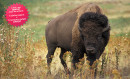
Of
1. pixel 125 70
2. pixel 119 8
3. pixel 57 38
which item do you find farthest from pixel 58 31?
pixel 119 8

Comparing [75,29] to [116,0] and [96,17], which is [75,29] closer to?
[96,17]

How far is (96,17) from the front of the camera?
5789 millimetres

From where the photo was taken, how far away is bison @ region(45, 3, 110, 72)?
5.64 metres

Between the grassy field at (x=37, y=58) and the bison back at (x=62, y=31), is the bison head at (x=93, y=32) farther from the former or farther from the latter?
the bison back at (x=62, y=31)

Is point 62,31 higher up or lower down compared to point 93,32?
lower down

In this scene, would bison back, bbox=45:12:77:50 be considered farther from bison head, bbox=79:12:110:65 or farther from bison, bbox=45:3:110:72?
bison head, bbox=79:12:110:65

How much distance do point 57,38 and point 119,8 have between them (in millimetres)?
25264

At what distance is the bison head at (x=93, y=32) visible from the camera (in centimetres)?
554

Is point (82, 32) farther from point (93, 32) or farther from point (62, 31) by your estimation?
point (62, 31)

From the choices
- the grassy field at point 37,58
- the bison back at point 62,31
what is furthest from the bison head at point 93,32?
the bison back at point 62,31

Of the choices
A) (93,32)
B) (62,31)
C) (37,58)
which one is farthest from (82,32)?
(37,58)

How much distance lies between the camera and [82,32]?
5797mm

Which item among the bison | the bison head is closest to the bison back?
the bison

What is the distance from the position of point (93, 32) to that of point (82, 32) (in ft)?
0.99
